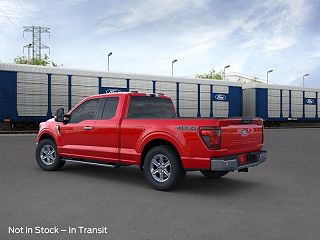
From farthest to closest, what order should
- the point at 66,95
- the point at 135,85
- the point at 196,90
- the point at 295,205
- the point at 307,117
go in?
1. the point at 307,117
2. the point at 196,90
3. the point at 135,85
4. the point at 66,95
5. the point at 295,205

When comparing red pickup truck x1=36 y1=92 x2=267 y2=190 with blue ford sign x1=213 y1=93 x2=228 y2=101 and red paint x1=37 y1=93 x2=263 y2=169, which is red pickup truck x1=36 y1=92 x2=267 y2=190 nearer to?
red paint x1=37 y1=93 x2=263 y2=169

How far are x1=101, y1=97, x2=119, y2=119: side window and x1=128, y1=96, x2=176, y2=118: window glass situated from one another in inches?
14.3

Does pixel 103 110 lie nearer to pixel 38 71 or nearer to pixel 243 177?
pixel 243 177

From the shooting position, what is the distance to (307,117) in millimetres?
38250

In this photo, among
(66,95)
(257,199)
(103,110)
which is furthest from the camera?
(66,95)

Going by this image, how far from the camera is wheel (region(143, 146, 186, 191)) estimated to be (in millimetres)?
6645

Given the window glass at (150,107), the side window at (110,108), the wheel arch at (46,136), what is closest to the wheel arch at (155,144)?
the window glass at (150,107)

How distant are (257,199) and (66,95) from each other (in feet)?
65.2

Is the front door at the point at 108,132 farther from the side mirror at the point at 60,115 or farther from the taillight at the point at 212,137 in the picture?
the taillight at the point at 212,137

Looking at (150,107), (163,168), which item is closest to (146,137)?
(163,168)

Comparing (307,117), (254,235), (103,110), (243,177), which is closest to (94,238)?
(254,235)

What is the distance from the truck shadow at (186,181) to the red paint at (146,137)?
0.53 metres

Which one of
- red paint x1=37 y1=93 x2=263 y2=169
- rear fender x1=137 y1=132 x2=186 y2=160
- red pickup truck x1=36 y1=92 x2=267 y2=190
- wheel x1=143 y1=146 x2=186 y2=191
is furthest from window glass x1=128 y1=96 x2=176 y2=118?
wheel x1=143 y1=146 x2=186 y2=191

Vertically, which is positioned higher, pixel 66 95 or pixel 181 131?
pixel 66 95
